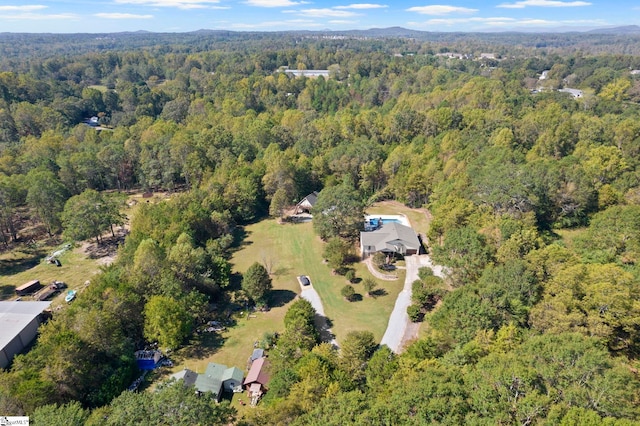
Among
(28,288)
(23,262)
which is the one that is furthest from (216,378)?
(23,262)

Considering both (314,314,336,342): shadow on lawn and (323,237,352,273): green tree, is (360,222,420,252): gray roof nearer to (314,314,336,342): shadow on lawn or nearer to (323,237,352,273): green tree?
(323,237,352,273): green tree

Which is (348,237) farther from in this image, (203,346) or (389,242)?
(203,346)

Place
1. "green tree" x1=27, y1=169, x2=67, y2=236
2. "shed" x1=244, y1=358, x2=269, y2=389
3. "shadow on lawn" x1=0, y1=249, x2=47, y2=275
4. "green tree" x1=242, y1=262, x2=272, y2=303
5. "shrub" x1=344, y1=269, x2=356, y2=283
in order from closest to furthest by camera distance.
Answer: "shed" x1=244, y1=358, x2=269, y2=389
"green tree" x1=242, y1=262, x2=272, y2=303
"shrub" x1=344, y1=269, x2=356, y2=283
"shadow on lawn" x1=0, y1=249, x2=47, y2=275
"green tree" x1=27, y1=169, x2=67, y2=236

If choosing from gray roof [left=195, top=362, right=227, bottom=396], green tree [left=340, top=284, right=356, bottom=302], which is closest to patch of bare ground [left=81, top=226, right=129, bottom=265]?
gray roof [left=195, top=362, right=227, bottom=396]

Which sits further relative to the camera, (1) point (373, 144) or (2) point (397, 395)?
(1) point (373, 144)

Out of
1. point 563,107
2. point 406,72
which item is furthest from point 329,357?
point 406,72

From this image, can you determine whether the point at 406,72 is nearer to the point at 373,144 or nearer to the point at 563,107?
the point at 563,107
